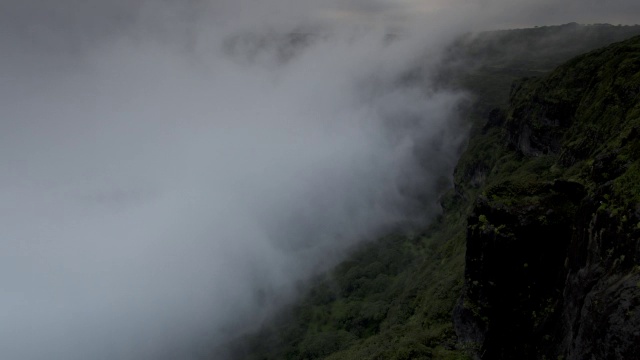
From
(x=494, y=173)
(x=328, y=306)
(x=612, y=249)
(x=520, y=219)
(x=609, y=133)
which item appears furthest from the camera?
(x=328, y=306)

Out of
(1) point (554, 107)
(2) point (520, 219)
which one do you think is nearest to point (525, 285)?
(2) point (520, 219)

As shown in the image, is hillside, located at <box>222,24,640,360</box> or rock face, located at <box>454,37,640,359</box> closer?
rock face, located at <box>454,37,640,359</box>

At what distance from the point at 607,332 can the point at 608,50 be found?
272 ft

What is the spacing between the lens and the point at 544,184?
30.4 meters

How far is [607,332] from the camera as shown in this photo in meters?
19.3

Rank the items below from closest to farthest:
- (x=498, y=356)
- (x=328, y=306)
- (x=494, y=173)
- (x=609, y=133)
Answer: (x=498, y=356) → (x=609, y=133) → (x=494, y=173) → (x=328, y=306)

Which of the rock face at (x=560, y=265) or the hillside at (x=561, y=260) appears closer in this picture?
the rock face at (x=560, y=265)

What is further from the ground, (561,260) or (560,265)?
(561,260)

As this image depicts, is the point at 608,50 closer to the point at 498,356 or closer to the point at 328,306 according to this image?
the point at 498,356

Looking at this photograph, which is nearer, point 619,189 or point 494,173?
point 619,189

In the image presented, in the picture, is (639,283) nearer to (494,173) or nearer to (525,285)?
(525,285)

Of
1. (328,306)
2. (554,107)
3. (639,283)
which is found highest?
(554,107)

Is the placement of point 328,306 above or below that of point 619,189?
below

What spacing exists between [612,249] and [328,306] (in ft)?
521
